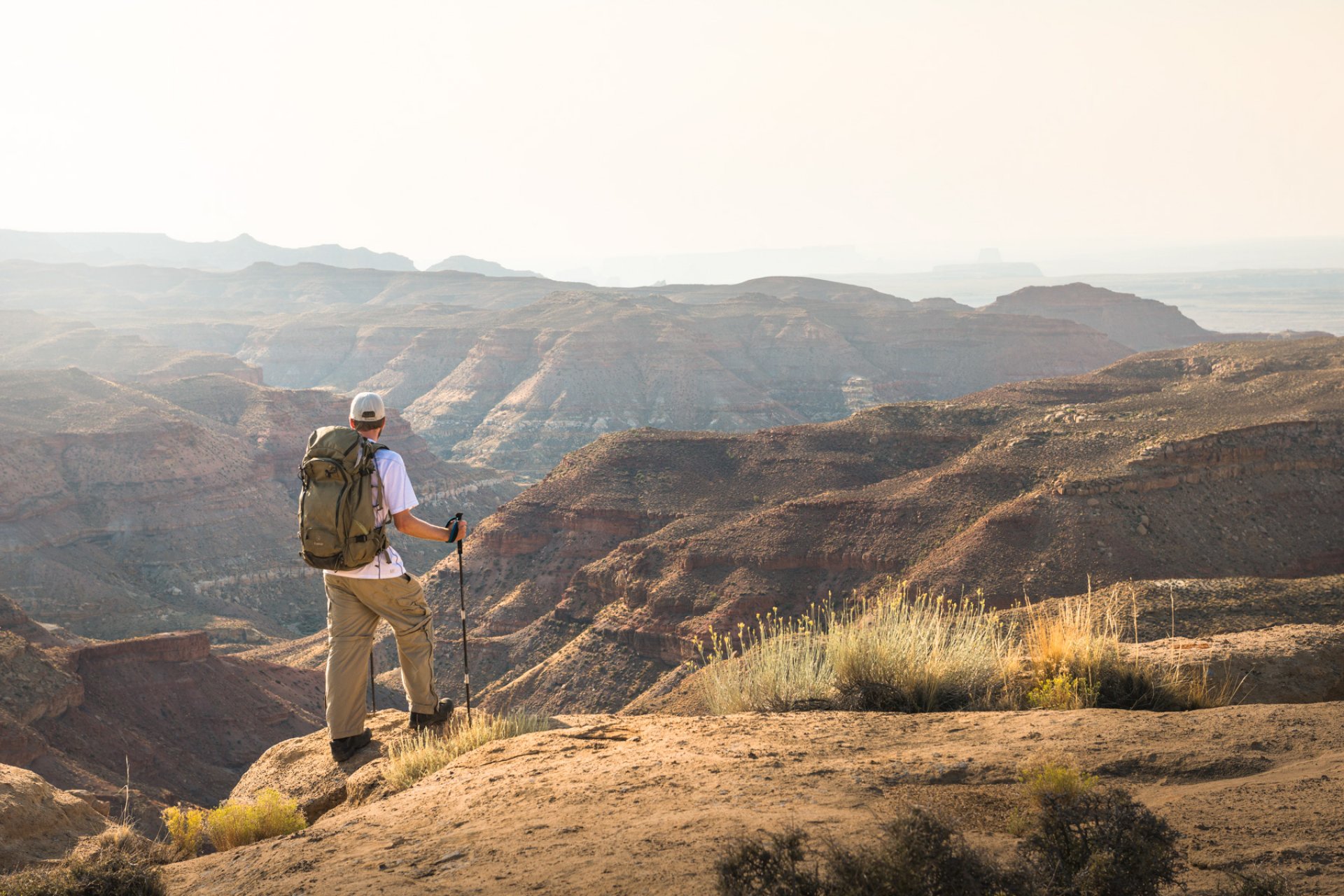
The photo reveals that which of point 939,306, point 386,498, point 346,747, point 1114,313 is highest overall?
point 939,306

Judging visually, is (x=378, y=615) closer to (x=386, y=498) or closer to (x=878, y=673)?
(x=386, y=498)

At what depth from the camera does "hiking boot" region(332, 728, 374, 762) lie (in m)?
8.88

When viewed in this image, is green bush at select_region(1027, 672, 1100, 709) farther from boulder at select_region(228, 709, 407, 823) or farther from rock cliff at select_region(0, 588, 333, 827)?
rock cliff at select_region(0, 588, 333, 827)

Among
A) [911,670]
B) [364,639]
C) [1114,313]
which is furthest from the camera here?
[1114,313]

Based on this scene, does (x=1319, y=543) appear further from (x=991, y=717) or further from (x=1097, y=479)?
(x=991, y=717)

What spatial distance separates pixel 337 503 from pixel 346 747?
2.22m

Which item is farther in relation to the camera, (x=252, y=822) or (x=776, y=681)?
(x=776, y=681)

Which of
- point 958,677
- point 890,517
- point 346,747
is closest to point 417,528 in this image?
point 346,747

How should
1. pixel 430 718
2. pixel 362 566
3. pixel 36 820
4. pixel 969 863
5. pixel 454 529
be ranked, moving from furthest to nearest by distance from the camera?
pixel 430 718 < pixel 454 529 < pixel 36 820 < pixel 362 566 < pixel 969 863

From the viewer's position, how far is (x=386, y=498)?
8211 mm

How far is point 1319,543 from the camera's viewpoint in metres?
30.8

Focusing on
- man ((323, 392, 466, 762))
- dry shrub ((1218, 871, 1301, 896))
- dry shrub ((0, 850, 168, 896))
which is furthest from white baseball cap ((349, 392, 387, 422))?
dry shrub ((1218, 871, 1301, 896))

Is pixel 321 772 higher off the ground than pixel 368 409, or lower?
lower

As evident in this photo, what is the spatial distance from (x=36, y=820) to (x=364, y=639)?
8.70ft
